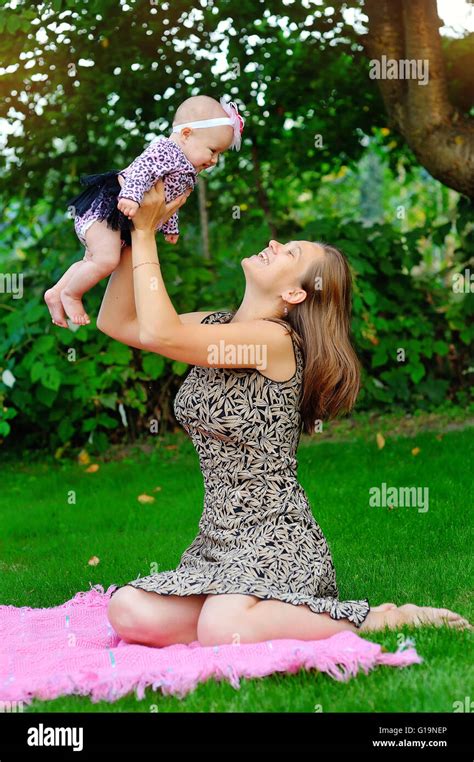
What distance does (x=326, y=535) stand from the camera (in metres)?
4.27

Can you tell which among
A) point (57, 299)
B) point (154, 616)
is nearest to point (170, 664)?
point (154, 616)

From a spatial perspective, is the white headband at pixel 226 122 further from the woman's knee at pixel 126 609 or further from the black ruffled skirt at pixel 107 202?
the woman's knee at pixel 126 609

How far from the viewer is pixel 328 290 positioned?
3043 millimetres

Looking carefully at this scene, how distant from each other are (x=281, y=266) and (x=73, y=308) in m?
0.64

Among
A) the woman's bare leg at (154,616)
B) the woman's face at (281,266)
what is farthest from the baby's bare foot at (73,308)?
the woman's bare leg at (154,616)

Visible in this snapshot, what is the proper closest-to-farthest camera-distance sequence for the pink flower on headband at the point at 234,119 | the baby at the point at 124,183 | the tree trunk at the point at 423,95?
the baby at the point at 124,183 < the pink flower on headband at the point at 234,119 < the tree trunk at the point at 423,95

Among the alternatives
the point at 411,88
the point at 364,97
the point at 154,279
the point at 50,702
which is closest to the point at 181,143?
the point at 154,279

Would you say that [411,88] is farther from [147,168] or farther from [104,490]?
[147,168]

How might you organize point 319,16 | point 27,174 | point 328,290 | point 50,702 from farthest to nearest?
point 27,174
point 319,16
point 328,290
point 50,702

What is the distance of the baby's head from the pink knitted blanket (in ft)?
4.75

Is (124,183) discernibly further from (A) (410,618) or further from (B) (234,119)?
(A) (410,618)

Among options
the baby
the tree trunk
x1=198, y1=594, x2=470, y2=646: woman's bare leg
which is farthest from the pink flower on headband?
the tree trunk

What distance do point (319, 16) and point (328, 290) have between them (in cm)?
401

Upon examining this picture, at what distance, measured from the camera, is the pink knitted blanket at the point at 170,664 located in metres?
2.58
